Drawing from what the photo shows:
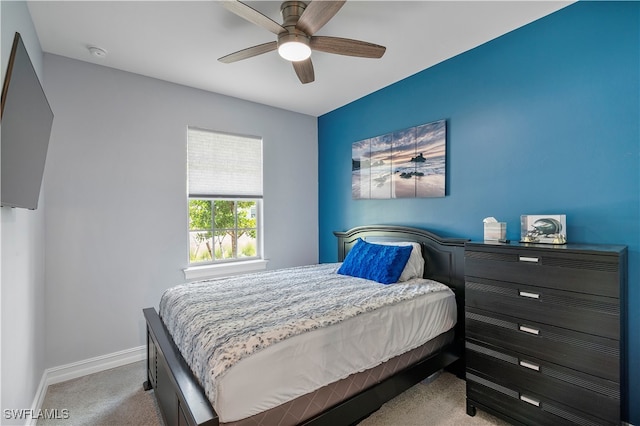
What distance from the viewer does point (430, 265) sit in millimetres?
2838

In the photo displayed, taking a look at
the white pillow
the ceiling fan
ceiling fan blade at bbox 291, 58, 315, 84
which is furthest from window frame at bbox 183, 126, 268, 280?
the white pillow

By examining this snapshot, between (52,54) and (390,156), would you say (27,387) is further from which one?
(390,156)

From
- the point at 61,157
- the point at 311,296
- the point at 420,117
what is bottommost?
the point at 311,296

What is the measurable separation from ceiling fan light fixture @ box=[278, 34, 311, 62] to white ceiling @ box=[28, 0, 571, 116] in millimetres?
300

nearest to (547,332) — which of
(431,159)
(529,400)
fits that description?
(529,400)

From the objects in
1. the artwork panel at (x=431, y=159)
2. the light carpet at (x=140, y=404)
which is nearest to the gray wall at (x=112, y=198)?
the light carpet at (x=140, y=404)

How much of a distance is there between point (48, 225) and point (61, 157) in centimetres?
60

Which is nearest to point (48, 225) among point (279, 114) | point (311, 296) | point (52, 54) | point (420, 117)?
point (52, 54)

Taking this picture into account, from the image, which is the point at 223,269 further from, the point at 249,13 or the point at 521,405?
the point at 521,405

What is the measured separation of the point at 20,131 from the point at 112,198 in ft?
5.19

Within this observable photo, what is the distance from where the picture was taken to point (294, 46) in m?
1.96

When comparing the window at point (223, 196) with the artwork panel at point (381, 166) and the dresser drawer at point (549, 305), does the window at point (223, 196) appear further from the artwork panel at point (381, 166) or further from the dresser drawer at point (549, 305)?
the dresser drawer at point (549, 305)

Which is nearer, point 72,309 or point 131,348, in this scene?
point 72,309

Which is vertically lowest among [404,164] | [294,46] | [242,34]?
[404,164]
